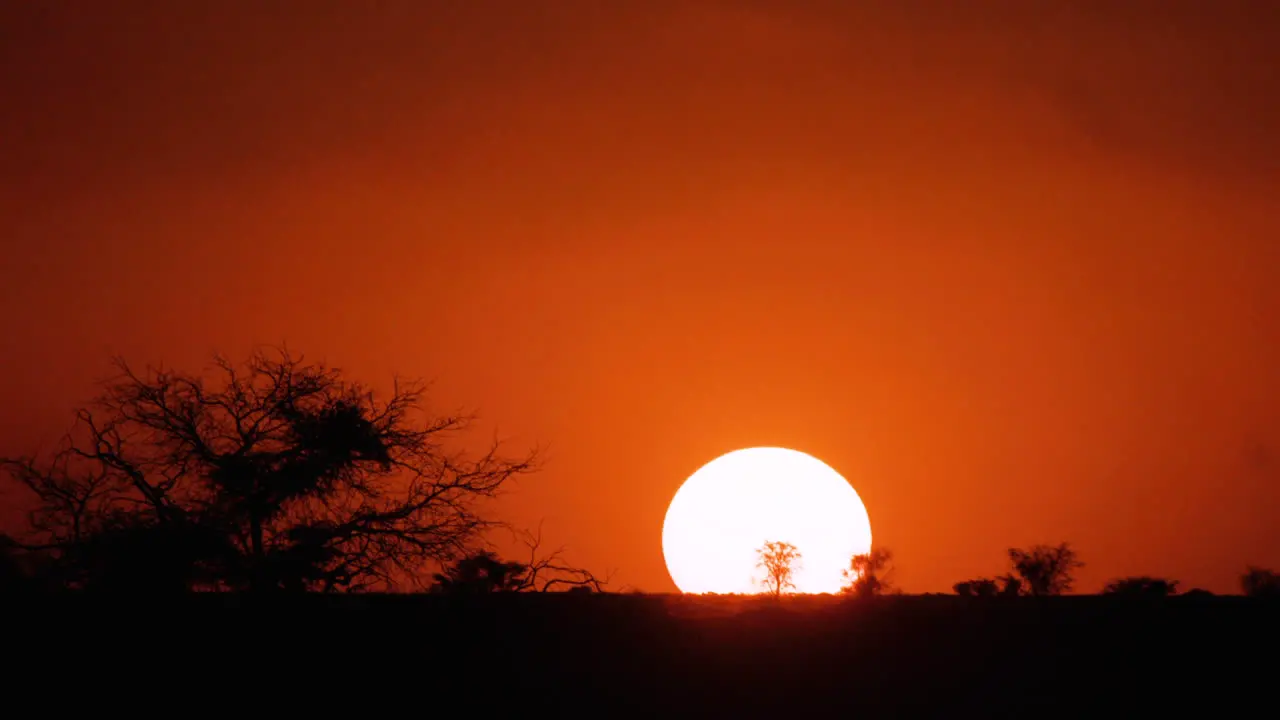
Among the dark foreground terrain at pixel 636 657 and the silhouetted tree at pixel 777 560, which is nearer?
the dark foreground terrain at pixel 636 657

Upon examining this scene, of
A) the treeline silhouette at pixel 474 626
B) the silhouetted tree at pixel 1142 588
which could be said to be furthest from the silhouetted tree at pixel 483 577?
the silhouetted tree at pixel 1142 588

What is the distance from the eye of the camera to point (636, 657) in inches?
645

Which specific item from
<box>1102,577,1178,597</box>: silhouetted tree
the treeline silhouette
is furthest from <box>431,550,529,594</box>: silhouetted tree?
<box>1102,577,1178,597</box>: silhouetted tree

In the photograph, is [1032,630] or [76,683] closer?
[76,683]

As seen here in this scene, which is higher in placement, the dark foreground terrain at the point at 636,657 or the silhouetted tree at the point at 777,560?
the silhouetted tree at the point at 777,560

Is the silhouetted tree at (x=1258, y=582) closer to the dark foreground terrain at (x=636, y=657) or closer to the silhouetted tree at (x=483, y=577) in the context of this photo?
the dark foreground terrain at (x=636, y=657)

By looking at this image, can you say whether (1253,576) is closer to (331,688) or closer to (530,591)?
(530,591)

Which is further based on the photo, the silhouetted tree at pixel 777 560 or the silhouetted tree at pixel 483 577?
the silhouetted tree at pixel 777 560

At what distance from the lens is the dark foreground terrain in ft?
49.8

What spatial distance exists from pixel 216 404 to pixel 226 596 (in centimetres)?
323

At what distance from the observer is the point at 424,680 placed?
1557cm

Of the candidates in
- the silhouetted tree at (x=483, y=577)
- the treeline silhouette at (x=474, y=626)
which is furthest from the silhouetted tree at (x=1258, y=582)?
the silhouetted tree at (x=483, y=577)

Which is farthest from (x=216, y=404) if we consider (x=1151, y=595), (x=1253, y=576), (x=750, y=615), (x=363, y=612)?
(x=1253, y=576)

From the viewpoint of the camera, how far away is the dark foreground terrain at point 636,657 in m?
15.2
